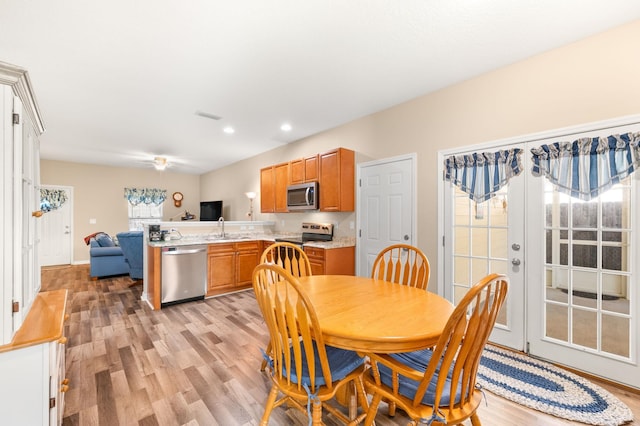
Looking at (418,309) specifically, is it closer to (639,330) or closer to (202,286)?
(639,330)

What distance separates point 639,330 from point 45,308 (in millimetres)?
3949

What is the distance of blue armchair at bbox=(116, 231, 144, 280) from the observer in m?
4.62

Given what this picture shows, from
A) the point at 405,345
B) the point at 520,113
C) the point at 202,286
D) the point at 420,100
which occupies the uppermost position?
the point at 420,100

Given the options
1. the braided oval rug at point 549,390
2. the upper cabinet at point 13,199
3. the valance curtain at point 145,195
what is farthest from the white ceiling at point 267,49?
the valance curtain at point 145,195

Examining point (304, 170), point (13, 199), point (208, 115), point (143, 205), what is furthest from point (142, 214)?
point (13, 199)

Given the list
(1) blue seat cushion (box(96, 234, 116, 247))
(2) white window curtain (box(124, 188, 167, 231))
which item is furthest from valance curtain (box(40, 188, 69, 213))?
(1) blue seat cushion (box(96, 234, 116, 247))

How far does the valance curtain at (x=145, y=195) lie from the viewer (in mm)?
7658

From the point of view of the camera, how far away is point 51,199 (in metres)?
6.69

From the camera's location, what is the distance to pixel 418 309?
4.94 ft

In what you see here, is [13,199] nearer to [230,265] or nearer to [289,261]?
[289,261]

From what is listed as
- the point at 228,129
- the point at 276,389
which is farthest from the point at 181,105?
the point at 276,389

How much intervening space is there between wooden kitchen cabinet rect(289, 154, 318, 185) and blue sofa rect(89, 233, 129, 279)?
146 inches

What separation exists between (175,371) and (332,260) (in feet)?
6.90

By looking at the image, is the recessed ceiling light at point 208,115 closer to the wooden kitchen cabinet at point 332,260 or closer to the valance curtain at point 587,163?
the wooden kitchen cabinet at point 332,260
